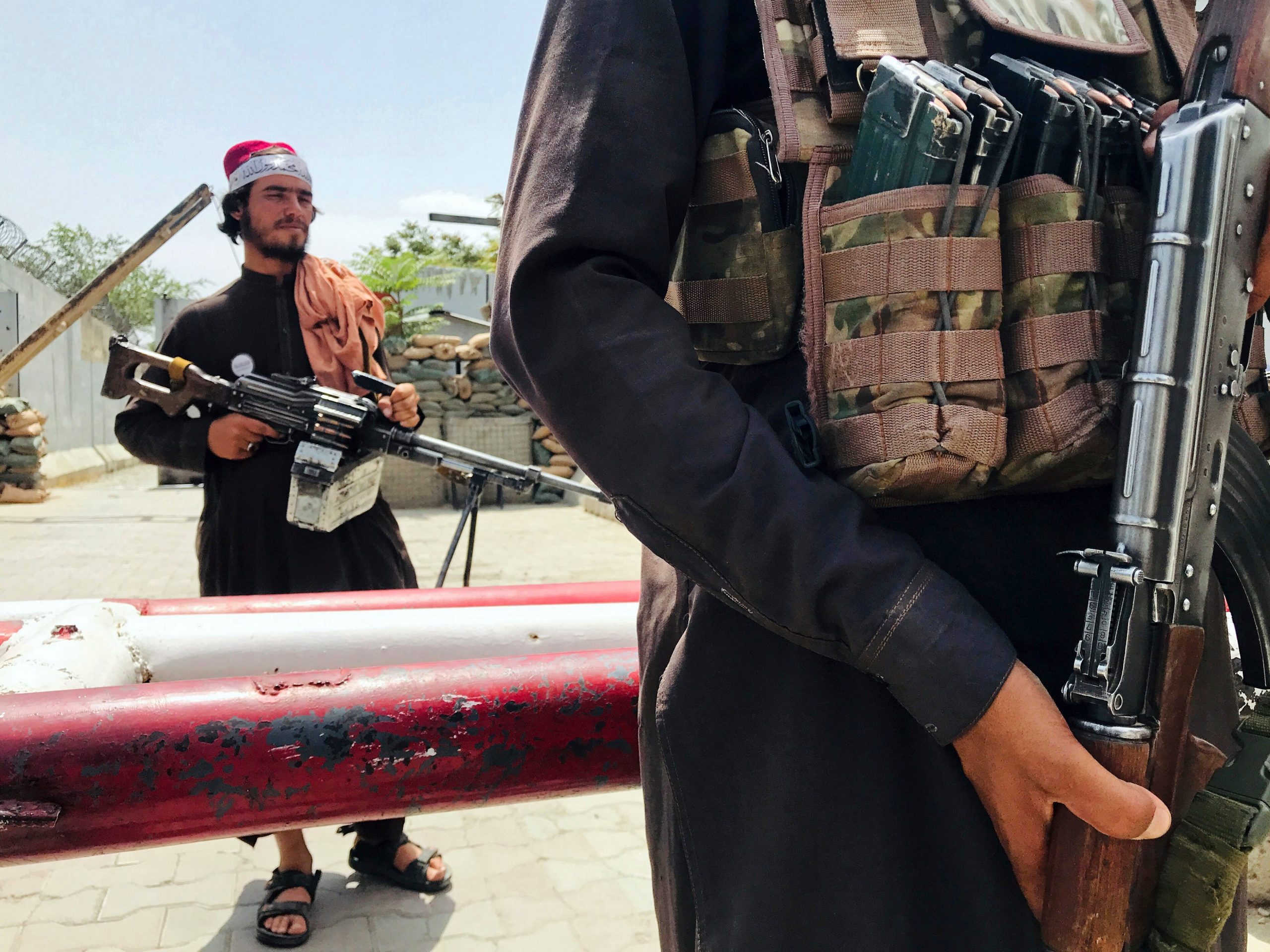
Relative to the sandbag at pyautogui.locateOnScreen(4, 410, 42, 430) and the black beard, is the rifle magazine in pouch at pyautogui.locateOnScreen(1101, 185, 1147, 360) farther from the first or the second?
the sandbag at pyautogui.locateOnScreen(4, 410, 42, 430)

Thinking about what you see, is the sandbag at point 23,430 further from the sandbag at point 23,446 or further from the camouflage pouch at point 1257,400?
the camouflage pouch at point 1257,400

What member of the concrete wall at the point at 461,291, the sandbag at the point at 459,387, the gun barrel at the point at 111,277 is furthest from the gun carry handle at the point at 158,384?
the concrete wall at the point at 461,291

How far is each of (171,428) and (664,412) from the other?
2409mm

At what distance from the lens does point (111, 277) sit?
6922 millimetres

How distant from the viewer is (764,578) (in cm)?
67

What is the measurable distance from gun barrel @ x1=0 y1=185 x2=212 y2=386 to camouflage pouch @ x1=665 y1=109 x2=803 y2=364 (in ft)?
21.9

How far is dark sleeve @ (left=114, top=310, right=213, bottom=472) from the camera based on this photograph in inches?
101

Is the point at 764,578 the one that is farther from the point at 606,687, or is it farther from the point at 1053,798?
the point at 606,687

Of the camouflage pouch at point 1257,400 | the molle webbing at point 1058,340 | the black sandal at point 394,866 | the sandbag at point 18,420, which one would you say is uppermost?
the molle webbing at point 1058,340

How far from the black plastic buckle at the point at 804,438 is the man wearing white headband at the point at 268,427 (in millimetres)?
1994

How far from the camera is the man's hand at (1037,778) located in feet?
2.12

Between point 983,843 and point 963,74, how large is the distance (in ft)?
2.03

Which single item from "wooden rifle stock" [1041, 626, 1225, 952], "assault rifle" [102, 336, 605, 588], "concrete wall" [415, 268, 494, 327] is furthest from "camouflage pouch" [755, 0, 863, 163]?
"concrete wall" [415, 268, 494, 327]

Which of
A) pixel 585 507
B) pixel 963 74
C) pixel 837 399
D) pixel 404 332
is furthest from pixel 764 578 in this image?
pixel 404 332
